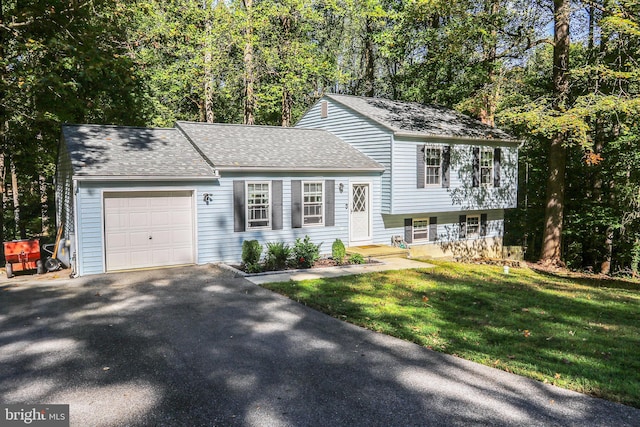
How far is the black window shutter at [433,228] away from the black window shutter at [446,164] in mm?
1628

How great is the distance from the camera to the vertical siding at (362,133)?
16922 millimetres

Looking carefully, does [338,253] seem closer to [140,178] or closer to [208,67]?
[140,178]

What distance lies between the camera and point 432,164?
17.8 meters

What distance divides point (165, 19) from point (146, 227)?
56.7 feet

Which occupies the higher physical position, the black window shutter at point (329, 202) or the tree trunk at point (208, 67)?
the tree trunk at point (208, 67)

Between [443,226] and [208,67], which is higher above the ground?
[208,67]

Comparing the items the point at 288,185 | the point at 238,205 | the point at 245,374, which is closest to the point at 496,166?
the point at 288,185

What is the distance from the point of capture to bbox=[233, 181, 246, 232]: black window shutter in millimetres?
13984

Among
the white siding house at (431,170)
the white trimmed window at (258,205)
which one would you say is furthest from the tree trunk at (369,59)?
the white trimmed window at (258,205)

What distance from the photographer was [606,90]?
19.2 meters

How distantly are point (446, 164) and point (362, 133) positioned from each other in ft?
11.8

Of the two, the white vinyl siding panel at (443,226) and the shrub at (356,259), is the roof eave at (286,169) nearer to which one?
the white vinyl siding panel at (443,226)

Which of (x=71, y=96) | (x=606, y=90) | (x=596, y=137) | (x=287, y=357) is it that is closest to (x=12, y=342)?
(x=287, y=357)

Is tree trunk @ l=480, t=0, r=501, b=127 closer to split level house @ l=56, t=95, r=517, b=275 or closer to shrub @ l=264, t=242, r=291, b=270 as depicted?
split level house @ l=56, t=95, r=517, b=275
